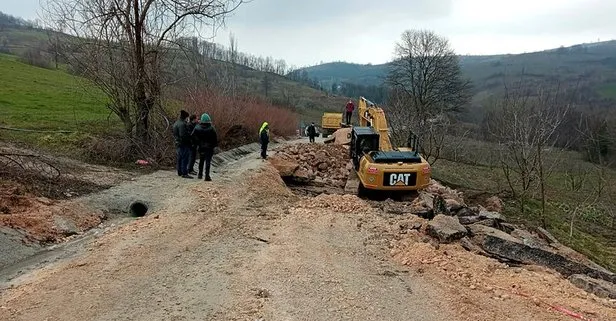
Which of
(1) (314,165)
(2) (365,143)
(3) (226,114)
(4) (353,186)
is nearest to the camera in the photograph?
(4) (353,186)

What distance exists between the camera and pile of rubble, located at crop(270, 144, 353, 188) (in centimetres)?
1766

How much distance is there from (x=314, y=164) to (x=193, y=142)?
9.27 meters

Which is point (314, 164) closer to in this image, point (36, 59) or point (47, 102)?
point (47, 102)

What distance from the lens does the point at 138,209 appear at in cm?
1059

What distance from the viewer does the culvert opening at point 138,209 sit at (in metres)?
10.5

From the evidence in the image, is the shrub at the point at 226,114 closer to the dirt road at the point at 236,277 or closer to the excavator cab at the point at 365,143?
the excavator cab at the point at 365,143

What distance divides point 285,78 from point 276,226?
12735 centimetres

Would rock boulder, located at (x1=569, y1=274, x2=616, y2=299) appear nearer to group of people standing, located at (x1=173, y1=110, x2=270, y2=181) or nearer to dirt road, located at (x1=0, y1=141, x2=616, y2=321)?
dirt road, located at (x1=0, y1=141, x2=616, y2=321)

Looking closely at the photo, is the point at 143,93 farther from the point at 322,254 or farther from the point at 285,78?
the point at 285,78

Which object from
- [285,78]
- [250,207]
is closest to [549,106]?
[250,207]

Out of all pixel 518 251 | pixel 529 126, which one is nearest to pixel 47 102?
pixel 529 126

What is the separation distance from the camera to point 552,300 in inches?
249

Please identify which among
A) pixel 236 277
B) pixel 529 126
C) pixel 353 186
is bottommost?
pixel 353 186

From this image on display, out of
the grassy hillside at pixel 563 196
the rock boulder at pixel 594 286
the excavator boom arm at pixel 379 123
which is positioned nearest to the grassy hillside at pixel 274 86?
the grassy hillside at pixel 563 196
